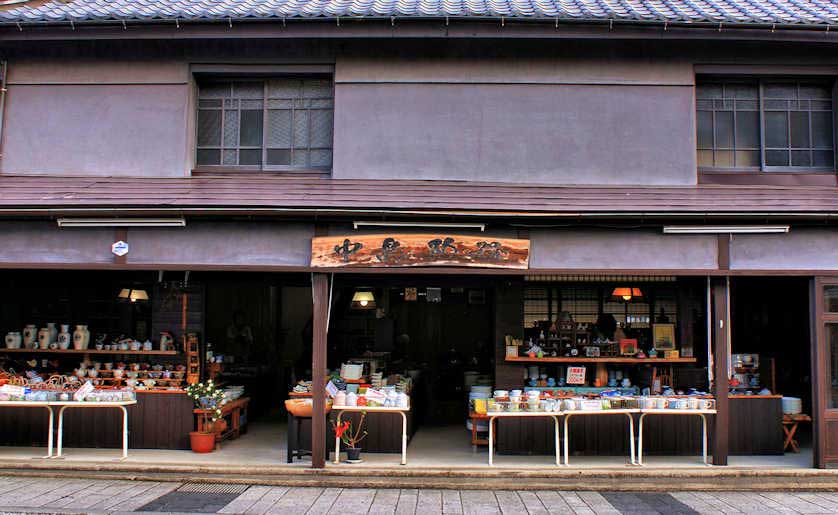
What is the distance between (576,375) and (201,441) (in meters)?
6.94

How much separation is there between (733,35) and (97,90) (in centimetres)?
1068

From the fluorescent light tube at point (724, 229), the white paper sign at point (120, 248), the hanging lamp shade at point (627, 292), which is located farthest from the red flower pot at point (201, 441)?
the fluorescent light tube at point (724, 229)

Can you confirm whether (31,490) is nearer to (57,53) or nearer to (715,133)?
(57,53)

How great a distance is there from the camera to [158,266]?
10484mm

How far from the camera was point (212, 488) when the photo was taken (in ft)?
32.4

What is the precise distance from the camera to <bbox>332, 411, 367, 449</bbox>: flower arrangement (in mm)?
10859

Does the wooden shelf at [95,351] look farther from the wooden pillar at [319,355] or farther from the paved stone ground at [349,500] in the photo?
the wooden pillar at [319,355]

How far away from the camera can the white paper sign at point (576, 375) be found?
13266 mm

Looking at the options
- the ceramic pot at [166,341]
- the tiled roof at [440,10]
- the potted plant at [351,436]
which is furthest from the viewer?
the ceramic pot at [166,341]

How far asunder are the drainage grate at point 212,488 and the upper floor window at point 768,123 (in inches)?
365

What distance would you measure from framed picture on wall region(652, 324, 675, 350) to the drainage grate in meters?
8.31

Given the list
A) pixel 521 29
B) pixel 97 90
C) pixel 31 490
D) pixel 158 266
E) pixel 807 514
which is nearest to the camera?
pixel 807 514

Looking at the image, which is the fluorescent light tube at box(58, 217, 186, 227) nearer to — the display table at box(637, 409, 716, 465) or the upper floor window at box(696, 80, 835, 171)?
the display table at box(637, 409, 716, 465)

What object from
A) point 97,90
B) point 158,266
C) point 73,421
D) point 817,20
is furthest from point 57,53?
point 817,20
